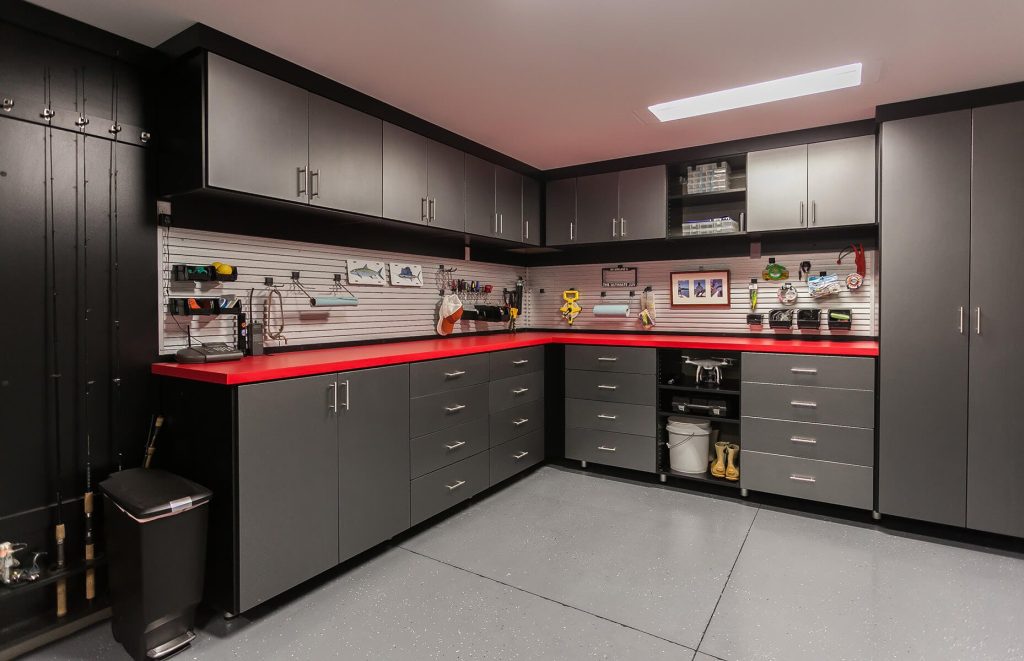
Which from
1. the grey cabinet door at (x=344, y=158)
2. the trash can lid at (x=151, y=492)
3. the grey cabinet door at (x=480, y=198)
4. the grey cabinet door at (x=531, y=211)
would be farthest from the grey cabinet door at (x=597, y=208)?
the trash can lid at (x=151, y=492)

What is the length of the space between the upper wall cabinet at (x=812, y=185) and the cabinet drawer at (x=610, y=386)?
4.39 ft

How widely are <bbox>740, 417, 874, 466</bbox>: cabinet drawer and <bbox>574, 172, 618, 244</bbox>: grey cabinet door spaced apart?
71.0 inches

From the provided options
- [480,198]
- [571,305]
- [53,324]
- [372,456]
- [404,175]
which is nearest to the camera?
[53,324]

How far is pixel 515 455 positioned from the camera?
3803mm

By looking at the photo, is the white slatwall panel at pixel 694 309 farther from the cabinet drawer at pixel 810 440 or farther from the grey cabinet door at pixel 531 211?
the cabinet drawer at pixel 810 440

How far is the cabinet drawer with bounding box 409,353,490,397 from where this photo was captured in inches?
114

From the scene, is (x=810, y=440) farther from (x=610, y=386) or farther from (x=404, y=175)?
(x=404, y=175)

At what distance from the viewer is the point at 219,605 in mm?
2154

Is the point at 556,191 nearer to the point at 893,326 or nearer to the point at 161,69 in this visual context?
the point at 893,326

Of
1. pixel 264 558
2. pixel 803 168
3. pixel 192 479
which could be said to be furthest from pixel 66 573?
pixel 803 168

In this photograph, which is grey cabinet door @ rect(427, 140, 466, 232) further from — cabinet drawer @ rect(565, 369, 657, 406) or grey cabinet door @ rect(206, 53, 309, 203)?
cabinet drawer @ rect(565, 369, 657, 406)

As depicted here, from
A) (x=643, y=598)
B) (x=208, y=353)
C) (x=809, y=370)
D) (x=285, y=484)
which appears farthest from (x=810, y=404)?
(x=208, y=353)

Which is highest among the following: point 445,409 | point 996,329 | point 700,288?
point 700,288

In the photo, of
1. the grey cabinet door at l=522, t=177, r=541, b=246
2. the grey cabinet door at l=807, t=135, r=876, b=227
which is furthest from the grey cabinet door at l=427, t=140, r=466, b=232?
the grey cabinet door at l=807, t=135, r=876, b=227
